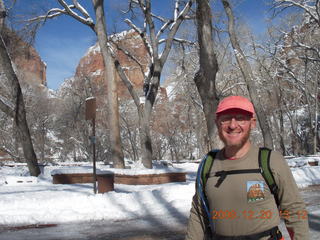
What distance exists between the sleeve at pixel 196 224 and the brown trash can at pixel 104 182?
24.0 feet

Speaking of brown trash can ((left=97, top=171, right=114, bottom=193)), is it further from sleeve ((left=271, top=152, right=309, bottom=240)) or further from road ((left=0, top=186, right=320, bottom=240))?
sleeve ((left=271, top=152, right=309, bottom=240))

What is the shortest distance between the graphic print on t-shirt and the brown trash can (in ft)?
25.1

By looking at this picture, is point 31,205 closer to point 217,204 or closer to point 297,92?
point 217,204

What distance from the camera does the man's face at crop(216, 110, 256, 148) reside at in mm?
2033

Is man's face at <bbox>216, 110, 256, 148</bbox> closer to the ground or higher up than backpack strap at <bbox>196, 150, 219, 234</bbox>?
higher up

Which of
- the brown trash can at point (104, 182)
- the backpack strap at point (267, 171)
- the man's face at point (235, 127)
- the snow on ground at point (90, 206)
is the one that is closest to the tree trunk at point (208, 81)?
the snow on ground at point (90, 206)

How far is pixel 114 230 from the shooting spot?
246 inches

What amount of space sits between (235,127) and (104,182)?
766 cm

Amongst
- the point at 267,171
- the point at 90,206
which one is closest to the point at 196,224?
the point at 267,171

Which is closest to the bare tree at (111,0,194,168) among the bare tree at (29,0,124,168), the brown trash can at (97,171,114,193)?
the bare tree at (29,0,124,168)

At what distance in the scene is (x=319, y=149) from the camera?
3725cm

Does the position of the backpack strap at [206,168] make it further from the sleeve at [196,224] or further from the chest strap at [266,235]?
the chest strap at [266,235]

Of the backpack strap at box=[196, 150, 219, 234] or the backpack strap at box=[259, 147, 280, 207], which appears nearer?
the backpack strap at box=[259, 147, 280, 207]

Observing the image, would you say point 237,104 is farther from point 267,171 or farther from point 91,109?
point 91,109
